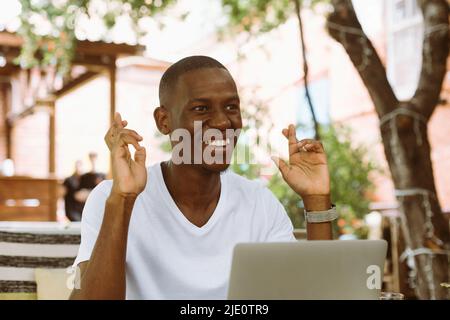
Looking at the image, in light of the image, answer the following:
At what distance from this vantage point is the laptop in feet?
3.96

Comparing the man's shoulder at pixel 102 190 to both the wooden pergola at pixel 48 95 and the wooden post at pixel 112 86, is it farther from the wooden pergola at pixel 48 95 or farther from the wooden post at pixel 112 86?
the wooden post at pixel 112 86

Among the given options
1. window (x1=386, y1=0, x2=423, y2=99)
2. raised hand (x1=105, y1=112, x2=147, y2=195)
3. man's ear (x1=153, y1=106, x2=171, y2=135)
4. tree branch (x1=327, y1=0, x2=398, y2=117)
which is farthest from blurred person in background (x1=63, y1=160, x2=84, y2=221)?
raised hand (x1=105, y1=112, x2=147, y2=195)

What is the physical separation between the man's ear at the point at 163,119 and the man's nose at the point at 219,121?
205 millimetres

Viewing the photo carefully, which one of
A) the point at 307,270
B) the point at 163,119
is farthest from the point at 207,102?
the point at 307,270

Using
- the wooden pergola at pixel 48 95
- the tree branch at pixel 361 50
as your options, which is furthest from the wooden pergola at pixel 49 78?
the tree branch at pixel 361 50

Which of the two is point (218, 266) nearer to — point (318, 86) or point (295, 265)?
point (295, 265)

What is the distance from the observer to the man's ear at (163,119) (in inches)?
80.7

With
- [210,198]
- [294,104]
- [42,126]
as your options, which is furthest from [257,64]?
[210,198]

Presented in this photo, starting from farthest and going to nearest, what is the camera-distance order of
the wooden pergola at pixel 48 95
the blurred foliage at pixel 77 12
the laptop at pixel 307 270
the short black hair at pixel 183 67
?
the wooden pergola at pixel 48 95, the blurred foliage at pixel 77 12, the short black hair at pixel 183 67, the laptop at pixel 307 270

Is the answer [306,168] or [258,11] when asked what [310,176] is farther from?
[258,11]

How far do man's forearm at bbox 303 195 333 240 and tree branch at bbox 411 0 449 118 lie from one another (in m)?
2.85

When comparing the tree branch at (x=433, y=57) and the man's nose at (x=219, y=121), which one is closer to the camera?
the man's nose at (x=219, y=121)

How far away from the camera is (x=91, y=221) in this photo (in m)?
1.78

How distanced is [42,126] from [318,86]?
645 centimetres
